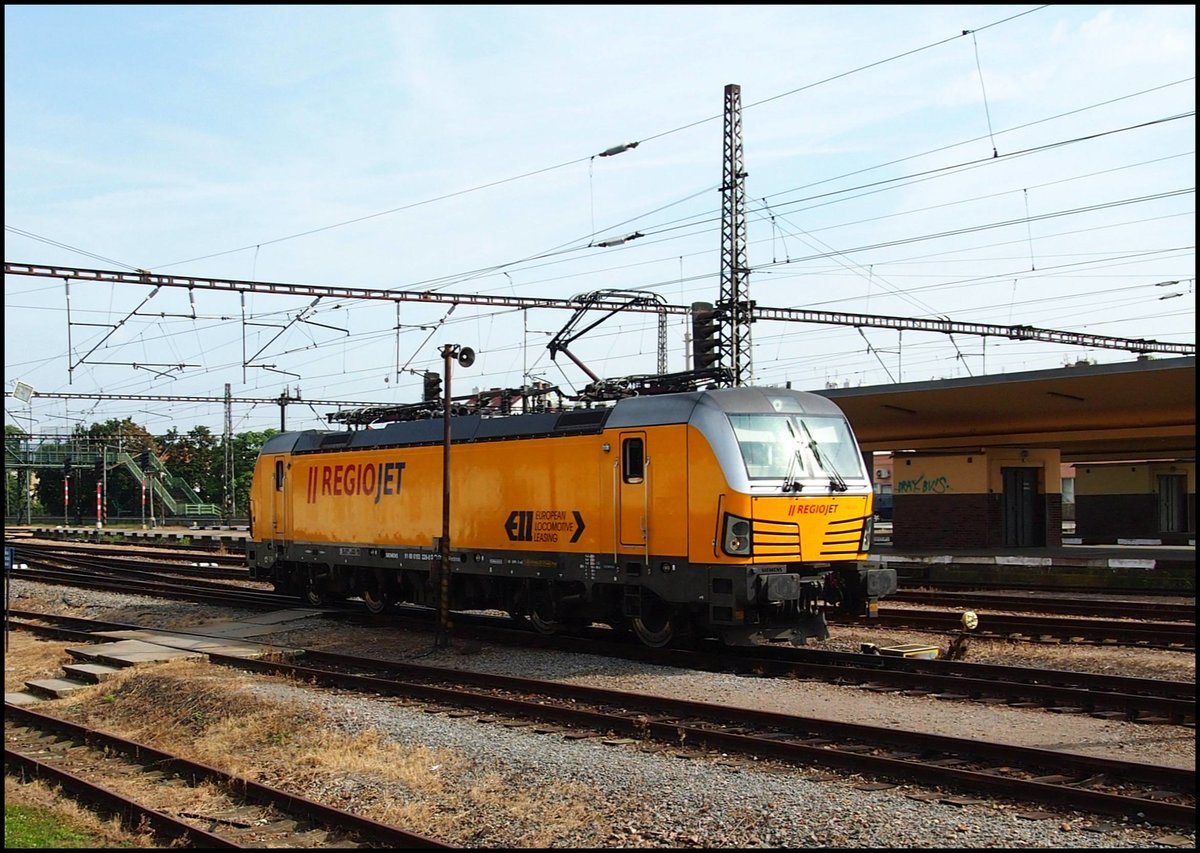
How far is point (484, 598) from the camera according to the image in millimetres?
18969

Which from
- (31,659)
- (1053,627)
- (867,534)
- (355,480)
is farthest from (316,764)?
(355,480)

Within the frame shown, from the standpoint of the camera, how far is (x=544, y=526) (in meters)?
17.0

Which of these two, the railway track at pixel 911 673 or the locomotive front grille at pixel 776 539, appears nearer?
the railway track at pixel 911 673

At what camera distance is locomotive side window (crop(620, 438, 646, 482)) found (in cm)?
1545

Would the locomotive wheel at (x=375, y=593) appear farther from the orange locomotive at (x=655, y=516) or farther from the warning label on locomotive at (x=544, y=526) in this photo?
the warning label on locomotive at (x=544, y=526)

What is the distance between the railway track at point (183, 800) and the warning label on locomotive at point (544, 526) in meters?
6.85

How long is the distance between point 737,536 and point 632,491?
1962 millimetres

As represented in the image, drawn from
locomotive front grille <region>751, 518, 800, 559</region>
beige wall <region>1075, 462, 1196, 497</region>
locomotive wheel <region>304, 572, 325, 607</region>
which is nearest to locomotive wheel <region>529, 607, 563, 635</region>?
locomotive front grille <region>751, 518, 800, 559</region>

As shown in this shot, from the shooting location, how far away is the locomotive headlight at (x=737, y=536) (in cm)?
1410

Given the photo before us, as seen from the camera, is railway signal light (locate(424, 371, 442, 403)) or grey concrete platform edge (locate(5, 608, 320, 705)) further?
railway signal light (locate(424, 371, 442, 403))

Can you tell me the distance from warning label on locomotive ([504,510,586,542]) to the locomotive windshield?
3034 mm

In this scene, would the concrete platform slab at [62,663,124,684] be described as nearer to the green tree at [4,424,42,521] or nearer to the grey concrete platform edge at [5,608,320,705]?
the grey concrete platform edge at [5,608,320,705]

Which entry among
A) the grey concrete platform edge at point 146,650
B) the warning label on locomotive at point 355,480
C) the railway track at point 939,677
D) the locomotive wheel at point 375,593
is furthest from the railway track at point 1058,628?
the grey concrete platform edge at point 146,650

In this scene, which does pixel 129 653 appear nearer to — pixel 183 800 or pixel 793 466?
pixel 183 800
